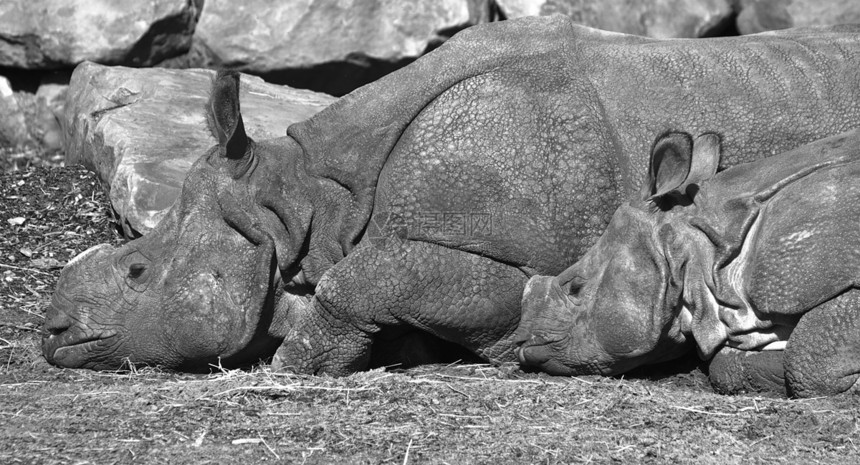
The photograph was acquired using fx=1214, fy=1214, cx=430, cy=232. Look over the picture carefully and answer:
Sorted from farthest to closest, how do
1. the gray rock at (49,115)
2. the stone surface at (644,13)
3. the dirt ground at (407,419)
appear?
the gray rock at (49,115) → the stone surface at (644,13) → the dirt ground at (407,419)

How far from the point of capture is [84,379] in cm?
531

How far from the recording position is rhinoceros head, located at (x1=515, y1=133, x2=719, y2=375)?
15.9ft

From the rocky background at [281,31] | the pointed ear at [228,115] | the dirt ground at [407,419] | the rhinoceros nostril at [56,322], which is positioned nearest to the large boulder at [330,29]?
the rocky background at [281,31]

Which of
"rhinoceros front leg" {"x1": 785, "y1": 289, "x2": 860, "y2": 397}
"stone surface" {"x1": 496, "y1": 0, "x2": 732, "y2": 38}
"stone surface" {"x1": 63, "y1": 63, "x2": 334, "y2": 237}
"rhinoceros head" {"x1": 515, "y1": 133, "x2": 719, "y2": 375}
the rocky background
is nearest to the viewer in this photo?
"rhinoceros front leg" {"x1": 785, "y1": 289, "x2": 860, "y2": 397}

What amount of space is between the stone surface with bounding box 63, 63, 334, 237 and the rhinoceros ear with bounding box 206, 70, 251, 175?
4.49 feet

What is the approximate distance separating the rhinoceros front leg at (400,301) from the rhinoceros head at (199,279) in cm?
27

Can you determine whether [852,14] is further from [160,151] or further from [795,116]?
[160,151]

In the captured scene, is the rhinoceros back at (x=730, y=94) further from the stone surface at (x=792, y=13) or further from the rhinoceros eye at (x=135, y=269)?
the stone surface at (x=792, y=13)

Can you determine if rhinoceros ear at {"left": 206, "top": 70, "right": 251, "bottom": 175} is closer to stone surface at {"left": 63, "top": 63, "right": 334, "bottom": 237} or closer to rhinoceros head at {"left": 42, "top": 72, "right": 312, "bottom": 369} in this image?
rhinoceros head at {"left": 42, "top": 72, "right": 312, "bottom": 369}

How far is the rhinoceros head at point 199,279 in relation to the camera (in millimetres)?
5332

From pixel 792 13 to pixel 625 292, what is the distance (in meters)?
4.48

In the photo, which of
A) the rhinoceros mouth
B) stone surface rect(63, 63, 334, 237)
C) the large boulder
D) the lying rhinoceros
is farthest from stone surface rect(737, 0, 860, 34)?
the rhinoceros mouth

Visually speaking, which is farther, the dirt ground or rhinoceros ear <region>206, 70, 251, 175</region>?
rhinoceros ear <region>206, 70, 251, 175</region>

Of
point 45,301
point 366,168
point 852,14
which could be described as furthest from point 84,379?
point 852,14
